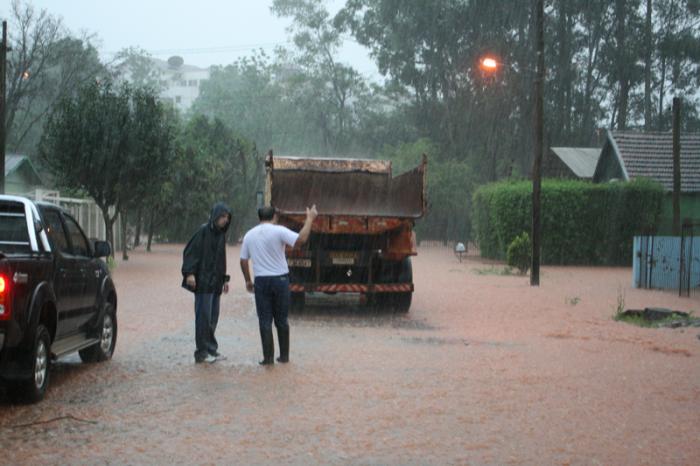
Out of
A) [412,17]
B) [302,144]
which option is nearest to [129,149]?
[412,17]

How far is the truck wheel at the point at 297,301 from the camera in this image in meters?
17.5

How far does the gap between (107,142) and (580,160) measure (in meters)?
29.0

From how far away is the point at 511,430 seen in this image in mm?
7523

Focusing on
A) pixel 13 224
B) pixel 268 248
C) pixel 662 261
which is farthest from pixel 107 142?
pixel 13 224

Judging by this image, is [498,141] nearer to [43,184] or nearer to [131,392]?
[43,184]

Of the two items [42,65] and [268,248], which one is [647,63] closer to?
[42,65]

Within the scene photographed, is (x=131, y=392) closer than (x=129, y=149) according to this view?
Yes

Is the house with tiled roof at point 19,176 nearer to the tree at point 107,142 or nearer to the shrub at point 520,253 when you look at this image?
the tree at point 107,142

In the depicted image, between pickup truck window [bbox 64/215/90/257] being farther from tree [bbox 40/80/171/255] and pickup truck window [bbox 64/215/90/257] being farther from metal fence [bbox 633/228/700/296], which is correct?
tree [bbox 40/80/171/255]

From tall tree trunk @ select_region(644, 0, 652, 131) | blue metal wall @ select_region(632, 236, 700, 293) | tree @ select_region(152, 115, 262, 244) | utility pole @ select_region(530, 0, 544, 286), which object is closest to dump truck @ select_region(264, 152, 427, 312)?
utility pole @ select_region(530, 0, 544, 286)

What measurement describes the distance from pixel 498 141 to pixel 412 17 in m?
9.08

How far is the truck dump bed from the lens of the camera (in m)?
17.4

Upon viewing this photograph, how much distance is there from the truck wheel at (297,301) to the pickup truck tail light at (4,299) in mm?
9753

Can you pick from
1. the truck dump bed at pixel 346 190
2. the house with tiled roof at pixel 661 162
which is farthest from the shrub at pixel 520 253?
the truck dump bed at pixel 346 190
